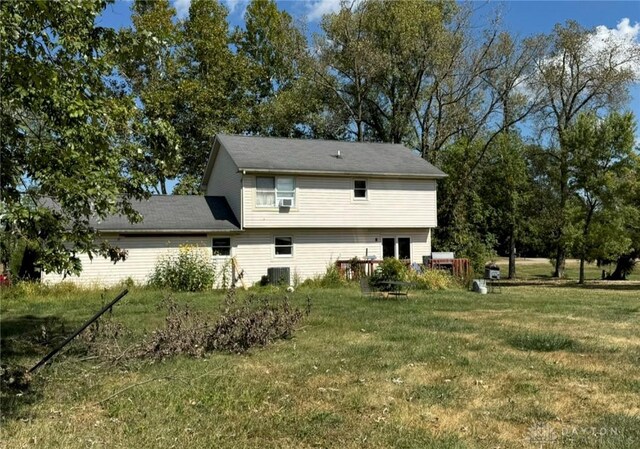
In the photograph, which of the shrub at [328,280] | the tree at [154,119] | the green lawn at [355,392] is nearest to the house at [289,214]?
the shrub at [328,280]

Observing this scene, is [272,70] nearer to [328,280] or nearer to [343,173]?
[343,173]

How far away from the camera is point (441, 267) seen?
21781 millimetres

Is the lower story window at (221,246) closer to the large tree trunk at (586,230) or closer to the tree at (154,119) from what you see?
the tree at (154,119)

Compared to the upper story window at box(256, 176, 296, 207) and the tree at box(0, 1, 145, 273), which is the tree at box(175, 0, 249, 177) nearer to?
the upper story window at box(256, 176, 296, 207)

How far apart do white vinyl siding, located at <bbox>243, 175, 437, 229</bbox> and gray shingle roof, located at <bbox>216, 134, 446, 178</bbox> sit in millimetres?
507

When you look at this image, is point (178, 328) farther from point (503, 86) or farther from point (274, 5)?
point (274, 5)

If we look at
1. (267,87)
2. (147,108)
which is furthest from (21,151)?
(267,87)

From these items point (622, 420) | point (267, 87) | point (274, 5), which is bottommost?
point (622, 420)

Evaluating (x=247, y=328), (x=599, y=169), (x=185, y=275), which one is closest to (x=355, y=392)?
(x=247, y=328)

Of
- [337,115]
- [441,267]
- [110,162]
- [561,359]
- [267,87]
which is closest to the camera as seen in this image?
[110,162]

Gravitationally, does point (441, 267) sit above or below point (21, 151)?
below

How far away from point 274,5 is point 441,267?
83.2 feet

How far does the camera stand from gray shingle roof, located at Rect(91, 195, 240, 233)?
20.1 meters

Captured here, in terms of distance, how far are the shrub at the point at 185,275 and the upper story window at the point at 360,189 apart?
24.9 ft
